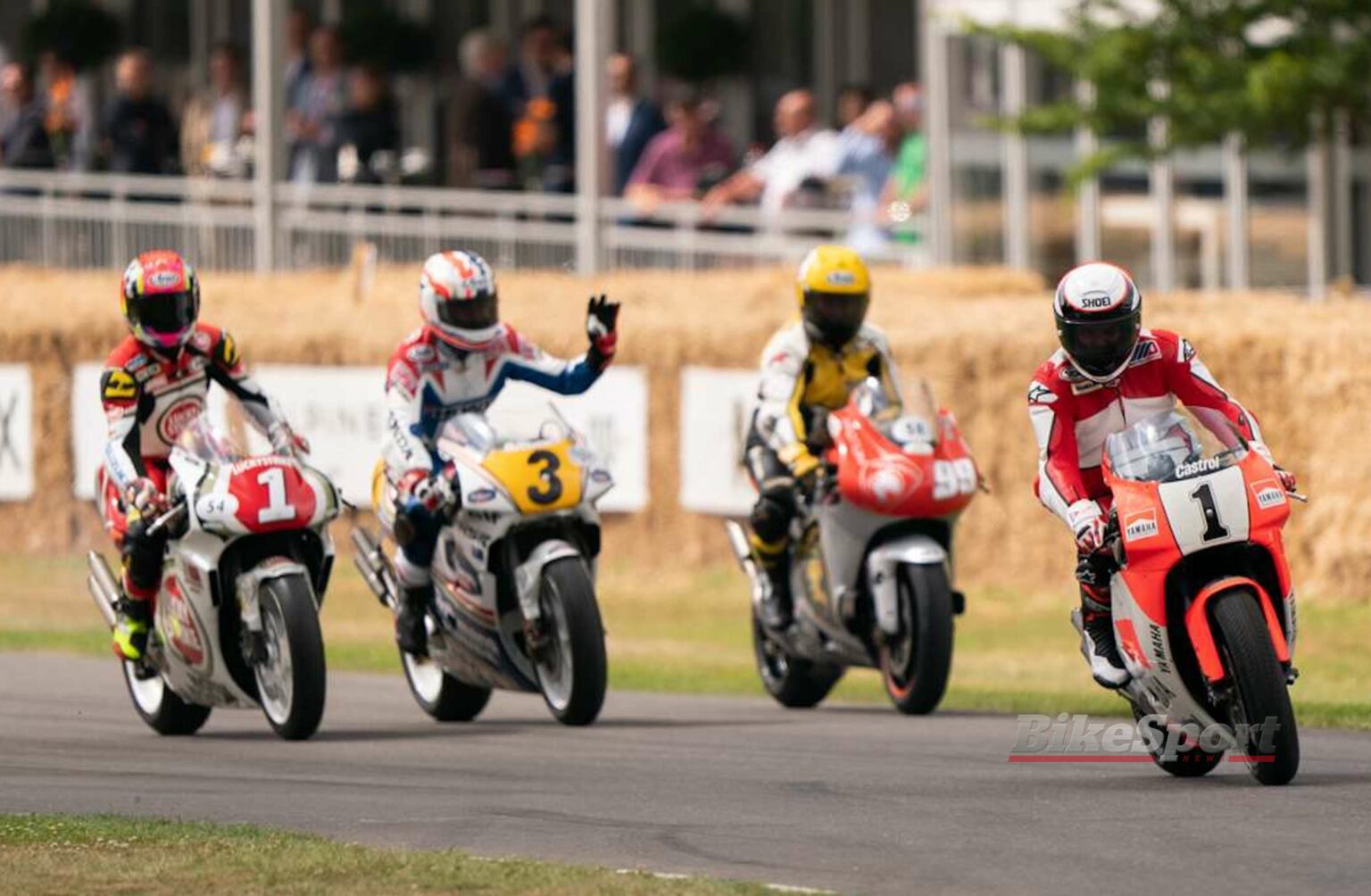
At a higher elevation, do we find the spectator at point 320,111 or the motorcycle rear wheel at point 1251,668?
the spectator at point 320,111

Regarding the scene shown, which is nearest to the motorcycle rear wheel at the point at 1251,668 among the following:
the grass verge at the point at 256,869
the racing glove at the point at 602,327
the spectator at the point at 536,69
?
the grass verge at the point at 256,869

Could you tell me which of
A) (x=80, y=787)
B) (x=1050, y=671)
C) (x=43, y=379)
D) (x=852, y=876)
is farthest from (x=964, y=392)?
(x=852, y=876)

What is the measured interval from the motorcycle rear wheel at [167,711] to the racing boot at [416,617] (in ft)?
2.88

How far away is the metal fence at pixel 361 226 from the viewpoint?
2306 cm

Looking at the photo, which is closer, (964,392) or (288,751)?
(288,751)

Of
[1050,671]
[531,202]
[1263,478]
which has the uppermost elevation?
[531,202]

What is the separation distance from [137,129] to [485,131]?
3.73 metres

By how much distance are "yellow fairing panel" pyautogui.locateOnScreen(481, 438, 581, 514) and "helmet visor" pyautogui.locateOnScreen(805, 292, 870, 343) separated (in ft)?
4.99

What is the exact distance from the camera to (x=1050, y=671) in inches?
654

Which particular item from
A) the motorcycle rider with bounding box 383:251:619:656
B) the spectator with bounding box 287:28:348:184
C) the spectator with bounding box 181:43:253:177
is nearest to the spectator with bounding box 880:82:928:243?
the spectator with bounding box 287:28:348:184

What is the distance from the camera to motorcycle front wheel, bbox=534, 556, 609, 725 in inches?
489

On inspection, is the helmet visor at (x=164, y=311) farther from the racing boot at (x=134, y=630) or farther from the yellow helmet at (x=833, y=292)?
the yellow helmet at (x=833, y=292)

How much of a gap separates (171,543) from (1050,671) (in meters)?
5.48

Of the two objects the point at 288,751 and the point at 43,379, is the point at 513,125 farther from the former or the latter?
the point at 288,751
